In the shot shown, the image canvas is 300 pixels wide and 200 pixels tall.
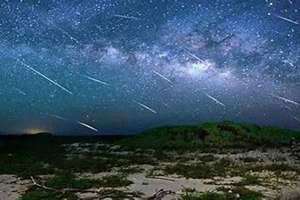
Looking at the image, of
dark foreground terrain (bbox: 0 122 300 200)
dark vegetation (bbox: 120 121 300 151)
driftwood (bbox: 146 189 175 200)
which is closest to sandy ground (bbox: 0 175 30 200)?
dark foreground terrain (bbox: 0 122 300 200)

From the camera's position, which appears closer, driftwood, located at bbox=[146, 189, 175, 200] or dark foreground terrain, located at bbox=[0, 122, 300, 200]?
driftwood, located at bbox=[146, 189, 175, 200]

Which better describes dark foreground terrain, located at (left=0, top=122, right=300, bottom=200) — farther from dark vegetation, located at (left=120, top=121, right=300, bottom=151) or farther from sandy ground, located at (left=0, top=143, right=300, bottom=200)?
dark vegetation, located at (left=120, top=121, right=300, bottom=151)

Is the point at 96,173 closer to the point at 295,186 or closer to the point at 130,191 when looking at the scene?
the point at 130,191

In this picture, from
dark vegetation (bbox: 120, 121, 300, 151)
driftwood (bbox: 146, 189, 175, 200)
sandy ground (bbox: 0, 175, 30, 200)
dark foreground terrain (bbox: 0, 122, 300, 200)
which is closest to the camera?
driftwood (bbox: 146, 189, 175, 200)

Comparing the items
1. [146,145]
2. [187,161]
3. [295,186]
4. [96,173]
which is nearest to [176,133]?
[146,145]

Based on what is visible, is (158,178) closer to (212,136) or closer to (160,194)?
(160,194)

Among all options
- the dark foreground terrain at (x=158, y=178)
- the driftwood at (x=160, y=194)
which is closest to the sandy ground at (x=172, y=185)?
the dark foreground terrain at (x=158, y=178)

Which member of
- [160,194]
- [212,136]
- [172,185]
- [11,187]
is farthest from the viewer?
[212,136]

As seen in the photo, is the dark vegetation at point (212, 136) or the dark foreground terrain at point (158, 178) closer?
the dark foreground terrain at point (158, 178)

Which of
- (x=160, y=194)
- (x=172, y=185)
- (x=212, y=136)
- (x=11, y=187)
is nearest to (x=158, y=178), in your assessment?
(x=172, y=185)

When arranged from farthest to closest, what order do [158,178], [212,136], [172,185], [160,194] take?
1. [212,136]
2. [158,178]
3. [172,185]
4. [160,194]

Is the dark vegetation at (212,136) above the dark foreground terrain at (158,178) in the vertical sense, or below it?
above

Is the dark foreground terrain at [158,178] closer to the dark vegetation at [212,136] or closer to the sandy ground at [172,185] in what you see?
the sandy ground at [172,185]

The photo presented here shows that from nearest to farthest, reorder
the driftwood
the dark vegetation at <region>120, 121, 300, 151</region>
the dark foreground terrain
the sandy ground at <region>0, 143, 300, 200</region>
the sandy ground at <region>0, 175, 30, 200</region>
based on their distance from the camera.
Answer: the driftwood → the dark foreground terrain → the sandy ground at <region>0, 143, 300, 200</region> → the sandy ground at <region>0, 175, 30, 200</region> → the dark vegetation at <region>120, 121, 300, 151</region>
